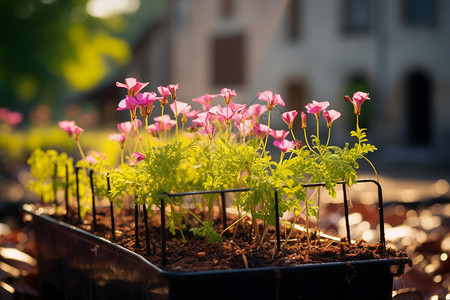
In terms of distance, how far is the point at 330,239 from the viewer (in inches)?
106

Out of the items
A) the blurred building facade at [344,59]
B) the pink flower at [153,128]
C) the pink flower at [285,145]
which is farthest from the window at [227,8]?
the pink flower at [285,145]

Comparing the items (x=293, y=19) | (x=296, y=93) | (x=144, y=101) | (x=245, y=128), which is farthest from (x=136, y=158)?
(x=296, y=93)

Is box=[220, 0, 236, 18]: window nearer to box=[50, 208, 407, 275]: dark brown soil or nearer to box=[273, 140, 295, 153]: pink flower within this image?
box=[50, 208, 407, 275]: dark brown soil

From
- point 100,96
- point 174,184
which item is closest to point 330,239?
point 174,184

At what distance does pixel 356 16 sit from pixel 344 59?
137cm

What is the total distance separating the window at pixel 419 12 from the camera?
1862 cm

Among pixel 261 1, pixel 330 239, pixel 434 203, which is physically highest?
pixel 261 1

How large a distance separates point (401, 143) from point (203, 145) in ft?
53.6

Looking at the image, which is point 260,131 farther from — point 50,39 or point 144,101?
point 50,39

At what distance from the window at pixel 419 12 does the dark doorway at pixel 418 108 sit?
1.57 m

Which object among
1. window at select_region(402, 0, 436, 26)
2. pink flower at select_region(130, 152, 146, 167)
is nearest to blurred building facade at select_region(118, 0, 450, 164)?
window at select_region(402, 0, 436, 26)

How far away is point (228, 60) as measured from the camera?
2167 centimetres

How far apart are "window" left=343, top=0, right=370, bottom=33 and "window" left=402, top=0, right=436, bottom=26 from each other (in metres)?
1.14

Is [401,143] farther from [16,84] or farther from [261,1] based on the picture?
[16,84]
